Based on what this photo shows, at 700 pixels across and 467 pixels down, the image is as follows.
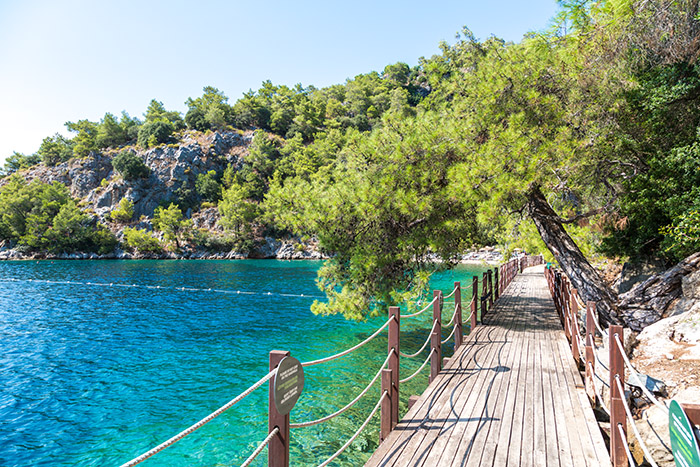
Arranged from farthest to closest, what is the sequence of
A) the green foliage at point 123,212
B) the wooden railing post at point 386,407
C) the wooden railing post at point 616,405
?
the green foliage at point 123,212, the wooden railing post at point 386,407, the wooden railing post at point 616,405

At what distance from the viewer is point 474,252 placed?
4791 centimetres

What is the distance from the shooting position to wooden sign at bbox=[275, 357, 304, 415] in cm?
213

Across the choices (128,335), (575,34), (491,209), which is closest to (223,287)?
(128,335)

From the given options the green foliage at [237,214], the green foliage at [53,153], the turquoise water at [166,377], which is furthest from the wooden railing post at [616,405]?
the green foliage at [53,153]

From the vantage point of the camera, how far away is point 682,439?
1.47 m

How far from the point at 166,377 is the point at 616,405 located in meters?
9.41

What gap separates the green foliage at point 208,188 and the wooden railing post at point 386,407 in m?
68.3

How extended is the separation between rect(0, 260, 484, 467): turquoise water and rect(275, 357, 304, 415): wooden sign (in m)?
3.92

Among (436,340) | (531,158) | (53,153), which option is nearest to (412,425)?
(436,340)

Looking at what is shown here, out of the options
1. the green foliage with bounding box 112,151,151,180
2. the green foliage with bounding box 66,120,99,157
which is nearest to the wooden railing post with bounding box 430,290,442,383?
the green foliage with bounding box 112,151,151,180

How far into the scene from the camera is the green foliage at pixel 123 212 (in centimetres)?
5988

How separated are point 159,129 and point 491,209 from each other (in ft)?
265

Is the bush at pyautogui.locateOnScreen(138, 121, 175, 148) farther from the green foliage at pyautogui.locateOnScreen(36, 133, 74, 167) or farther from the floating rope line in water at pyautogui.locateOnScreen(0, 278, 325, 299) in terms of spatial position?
the floating rope line in water at pyautogui.locateOnScreen(0, 278, 325, 299)

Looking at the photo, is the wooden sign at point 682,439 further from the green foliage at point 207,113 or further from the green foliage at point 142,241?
the green foliage at point 207,113
